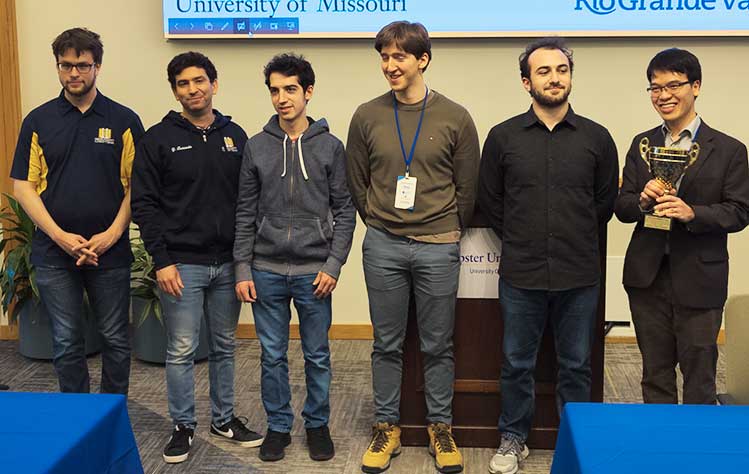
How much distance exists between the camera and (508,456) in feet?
9.85

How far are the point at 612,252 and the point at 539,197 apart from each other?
1924mm

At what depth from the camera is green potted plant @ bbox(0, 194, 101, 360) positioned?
13.5 feet

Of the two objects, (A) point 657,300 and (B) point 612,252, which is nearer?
(A) point 657,300

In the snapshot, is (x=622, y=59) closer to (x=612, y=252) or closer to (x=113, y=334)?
(x=612, y=252)

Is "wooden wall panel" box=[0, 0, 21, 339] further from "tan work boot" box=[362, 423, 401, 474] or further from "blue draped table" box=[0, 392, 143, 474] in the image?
"blue draped table" box=[0, 392, 143, 474]

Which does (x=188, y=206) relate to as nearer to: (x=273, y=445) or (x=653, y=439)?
(x=273, y=445)

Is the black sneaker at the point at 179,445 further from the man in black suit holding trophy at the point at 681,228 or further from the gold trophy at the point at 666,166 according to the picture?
the gold trophy at the point at 666,166

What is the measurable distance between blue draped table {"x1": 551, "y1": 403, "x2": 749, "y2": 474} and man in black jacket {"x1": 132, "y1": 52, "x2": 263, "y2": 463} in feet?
5.13

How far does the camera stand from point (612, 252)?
4.53 metres

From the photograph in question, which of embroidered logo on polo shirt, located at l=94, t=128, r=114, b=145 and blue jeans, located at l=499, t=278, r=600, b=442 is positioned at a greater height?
embroidered logo on polo shirt, located at l=94, t=128, r=114, b=145

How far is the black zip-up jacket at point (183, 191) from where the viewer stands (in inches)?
115

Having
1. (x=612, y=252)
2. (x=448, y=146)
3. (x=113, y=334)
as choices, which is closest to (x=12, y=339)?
(x=113, y=334)

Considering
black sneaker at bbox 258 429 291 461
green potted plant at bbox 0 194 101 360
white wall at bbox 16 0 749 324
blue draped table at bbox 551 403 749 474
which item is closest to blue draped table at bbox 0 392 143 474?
blue draped table at bbox 551 403 749 474

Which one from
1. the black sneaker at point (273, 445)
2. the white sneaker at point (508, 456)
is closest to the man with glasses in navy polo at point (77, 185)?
the black sneaker at point (273, 445)
